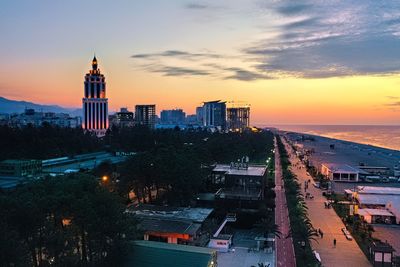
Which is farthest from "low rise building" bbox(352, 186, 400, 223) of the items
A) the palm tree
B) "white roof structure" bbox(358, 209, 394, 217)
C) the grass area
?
the palm tree

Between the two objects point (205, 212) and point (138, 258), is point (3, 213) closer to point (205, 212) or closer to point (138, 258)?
point (138, 258)

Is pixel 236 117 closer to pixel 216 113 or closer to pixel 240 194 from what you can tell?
pixel 216 113

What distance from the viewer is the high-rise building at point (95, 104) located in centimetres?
10781

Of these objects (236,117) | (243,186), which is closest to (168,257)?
(243,186)

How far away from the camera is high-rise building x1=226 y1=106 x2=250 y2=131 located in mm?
182413

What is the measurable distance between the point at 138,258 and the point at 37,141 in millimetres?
35961

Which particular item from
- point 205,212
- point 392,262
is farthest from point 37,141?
point 392,262

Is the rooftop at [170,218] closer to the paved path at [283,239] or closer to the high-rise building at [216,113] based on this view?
the paved path at [283,239]

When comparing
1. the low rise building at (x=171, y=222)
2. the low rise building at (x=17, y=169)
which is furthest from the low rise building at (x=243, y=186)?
the low rise building at (x=17, y=169)

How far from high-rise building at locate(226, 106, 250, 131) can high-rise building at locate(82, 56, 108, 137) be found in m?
78.4

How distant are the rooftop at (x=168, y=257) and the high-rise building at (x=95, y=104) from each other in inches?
3694

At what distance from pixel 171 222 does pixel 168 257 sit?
Answer: 283 inches

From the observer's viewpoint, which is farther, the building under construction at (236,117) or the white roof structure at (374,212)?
the building under construction at (236,117)

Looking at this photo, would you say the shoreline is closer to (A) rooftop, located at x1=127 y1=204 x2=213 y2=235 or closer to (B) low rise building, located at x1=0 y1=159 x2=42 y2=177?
(A) rooftop, located at x1=127 y1=204 x2=213 y2=235
